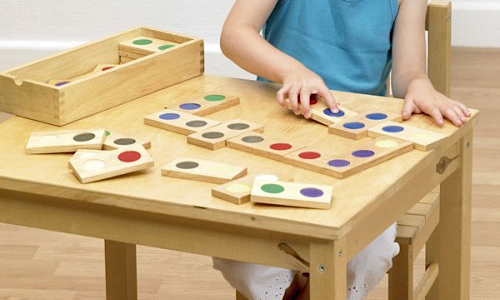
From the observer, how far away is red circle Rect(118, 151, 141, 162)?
160cm

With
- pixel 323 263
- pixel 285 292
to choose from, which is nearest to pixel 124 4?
pixel 285 292

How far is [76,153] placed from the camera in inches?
64.9

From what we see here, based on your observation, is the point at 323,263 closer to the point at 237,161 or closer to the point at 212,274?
the point at 237,161

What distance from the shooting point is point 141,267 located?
292cm

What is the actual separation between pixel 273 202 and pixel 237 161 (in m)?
0.21

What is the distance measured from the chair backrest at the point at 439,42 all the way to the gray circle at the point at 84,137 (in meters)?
0.82

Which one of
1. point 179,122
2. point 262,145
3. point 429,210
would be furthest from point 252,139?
point 429,210

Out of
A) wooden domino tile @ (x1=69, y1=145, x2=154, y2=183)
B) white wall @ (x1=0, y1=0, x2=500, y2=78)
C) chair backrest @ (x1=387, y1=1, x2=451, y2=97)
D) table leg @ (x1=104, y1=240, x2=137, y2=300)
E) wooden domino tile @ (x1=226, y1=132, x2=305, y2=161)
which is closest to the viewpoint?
wooden domino tile @ (x1=69, y1=145, x2=154, y2=183)

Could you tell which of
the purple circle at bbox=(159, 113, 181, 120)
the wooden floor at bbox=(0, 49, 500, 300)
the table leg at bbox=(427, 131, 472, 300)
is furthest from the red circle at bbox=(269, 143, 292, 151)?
the wooden floor at bbox=(0, 49, 500, 300)

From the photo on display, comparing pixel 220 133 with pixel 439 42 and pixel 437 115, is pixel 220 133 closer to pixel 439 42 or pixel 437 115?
pixel 437 115

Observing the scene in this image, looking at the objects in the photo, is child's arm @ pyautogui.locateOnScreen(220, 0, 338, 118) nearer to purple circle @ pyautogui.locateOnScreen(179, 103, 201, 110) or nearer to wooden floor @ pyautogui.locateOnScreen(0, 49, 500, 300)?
purple circle @ pyautogui.locateOnScreen(179, 103, 201, 110)

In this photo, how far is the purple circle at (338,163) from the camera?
161 centimetres

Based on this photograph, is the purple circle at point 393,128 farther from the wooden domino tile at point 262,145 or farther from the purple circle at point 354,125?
the wooden domino tile at point 262,145

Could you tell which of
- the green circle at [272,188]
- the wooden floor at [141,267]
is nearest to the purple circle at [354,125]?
the green circle at [272,188]
